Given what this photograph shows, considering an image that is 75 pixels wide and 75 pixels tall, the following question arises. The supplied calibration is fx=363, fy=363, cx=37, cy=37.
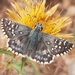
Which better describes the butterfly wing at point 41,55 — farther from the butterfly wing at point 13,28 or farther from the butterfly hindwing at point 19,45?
the butterfly wing at point 13,28

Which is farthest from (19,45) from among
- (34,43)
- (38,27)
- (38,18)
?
(38,18)

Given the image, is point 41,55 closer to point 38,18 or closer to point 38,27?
point 38,27

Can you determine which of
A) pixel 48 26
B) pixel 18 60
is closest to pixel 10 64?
pixel 18 60

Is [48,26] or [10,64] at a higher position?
[48,26]

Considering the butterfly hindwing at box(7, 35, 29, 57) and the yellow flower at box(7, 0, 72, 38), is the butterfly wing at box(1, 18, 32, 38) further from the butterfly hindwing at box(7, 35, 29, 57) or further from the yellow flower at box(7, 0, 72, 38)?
the yellow flower at box(7, 0, 72, 38)

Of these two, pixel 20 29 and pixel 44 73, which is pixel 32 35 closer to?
pixel 20 29

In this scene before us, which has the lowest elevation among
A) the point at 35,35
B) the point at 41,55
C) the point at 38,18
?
the point at 41,55
